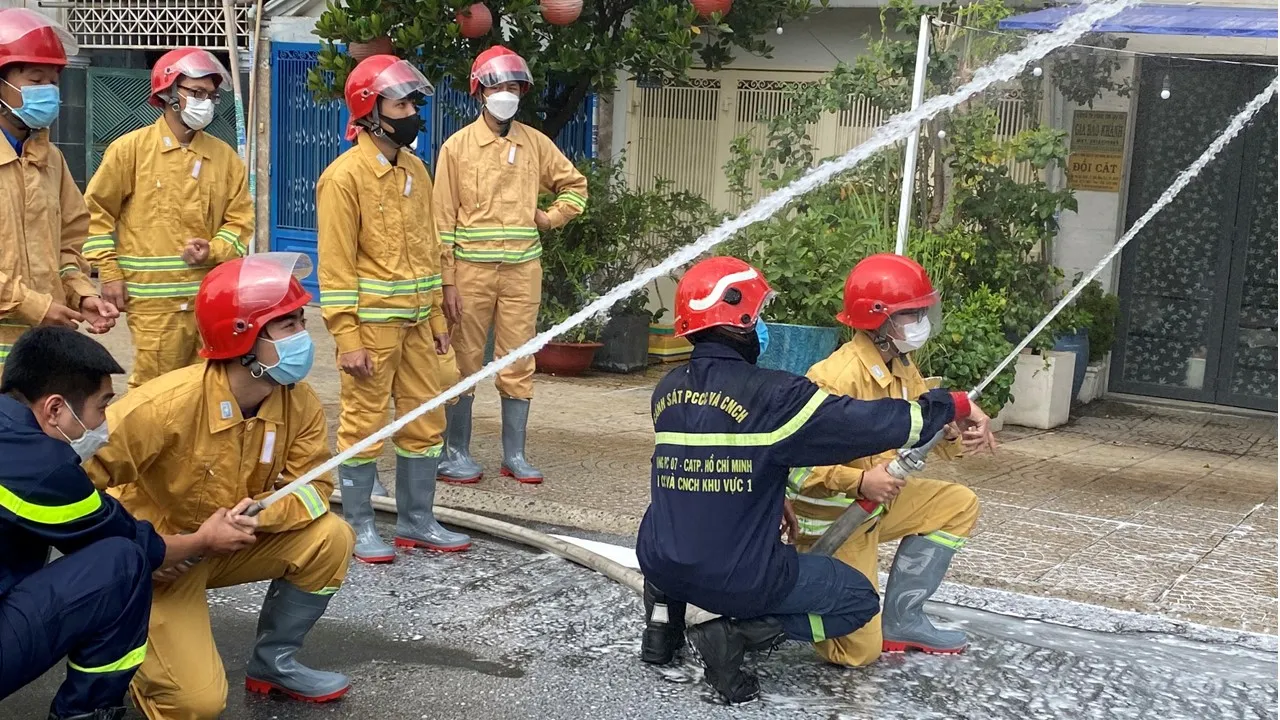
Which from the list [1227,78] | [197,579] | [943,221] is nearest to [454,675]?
[197,579]

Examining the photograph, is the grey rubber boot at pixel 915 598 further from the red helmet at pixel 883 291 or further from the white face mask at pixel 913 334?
the red helmet at pixel 883 291

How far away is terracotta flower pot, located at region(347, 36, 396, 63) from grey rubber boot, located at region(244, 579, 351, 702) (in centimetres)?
572

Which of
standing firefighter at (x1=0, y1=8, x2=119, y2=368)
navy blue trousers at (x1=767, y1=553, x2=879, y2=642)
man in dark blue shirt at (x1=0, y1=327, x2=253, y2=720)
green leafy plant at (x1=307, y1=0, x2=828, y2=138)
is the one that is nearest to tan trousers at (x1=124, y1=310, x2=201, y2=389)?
standing firefighter at (x1=0, y1=8, x2=119, y2=368)

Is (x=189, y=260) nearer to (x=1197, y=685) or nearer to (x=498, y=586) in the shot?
(x=498, y=586)

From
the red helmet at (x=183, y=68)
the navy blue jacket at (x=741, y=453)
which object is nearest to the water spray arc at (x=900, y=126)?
the red helmet at (x=183, y=68)

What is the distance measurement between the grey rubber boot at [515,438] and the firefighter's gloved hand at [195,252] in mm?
1618

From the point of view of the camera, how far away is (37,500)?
3.38 m

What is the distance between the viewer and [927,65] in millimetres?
7996

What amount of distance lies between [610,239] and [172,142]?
4114mm

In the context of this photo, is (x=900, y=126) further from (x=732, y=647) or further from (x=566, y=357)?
(x=732, y=647)

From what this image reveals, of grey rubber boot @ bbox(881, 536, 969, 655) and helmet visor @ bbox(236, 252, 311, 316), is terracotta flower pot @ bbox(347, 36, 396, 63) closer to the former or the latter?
helmet visor @ bbox(236, 252, 311, 316)

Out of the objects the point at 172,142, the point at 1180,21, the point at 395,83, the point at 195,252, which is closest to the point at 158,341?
the point at 195,252

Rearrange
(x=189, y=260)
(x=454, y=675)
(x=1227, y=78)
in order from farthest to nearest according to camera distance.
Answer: (x=1227, y=78) < (x=189, y=260) < (x=454, y=675)

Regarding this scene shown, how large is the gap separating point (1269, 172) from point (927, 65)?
8.78 feet
